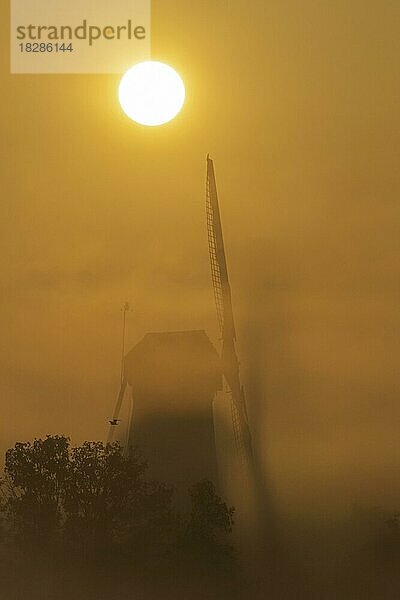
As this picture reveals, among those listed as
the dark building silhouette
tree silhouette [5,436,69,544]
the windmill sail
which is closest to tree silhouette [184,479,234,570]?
the dark building silhouette

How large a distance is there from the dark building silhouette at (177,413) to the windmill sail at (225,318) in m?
0.05

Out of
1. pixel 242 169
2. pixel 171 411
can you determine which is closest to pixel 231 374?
pixel 171 411

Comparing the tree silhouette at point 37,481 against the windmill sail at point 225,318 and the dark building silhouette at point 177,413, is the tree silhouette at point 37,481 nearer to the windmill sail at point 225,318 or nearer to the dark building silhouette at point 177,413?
the dark building silhouette at point 177,413

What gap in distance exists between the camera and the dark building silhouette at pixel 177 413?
3.10 metres

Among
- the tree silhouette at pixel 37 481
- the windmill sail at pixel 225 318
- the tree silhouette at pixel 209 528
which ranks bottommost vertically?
the tree silhouette at pixel 209 528

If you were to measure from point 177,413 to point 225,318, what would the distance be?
0.41 m

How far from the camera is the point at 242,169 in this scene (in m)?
3.27

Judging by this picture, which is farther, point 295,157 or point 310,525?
point 295,157

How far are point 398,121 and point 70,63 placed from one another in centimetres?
134

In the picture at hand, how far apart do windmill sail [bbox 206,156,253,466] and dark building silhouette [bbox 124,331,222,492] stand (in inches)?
2.1

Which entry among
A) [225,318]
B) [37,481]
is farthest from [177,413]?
[37,481]

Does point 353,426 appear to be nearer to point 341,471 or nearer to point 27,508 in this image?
point 341,471

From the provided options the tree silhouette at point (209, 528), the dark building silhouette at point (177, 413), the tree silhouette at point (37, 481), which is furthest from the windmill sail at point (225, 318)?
the tree silhouette at point (37, 481)

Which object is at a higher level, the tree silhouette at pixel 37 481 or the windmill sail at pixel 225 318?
the windmill sail at pixel 225 318
